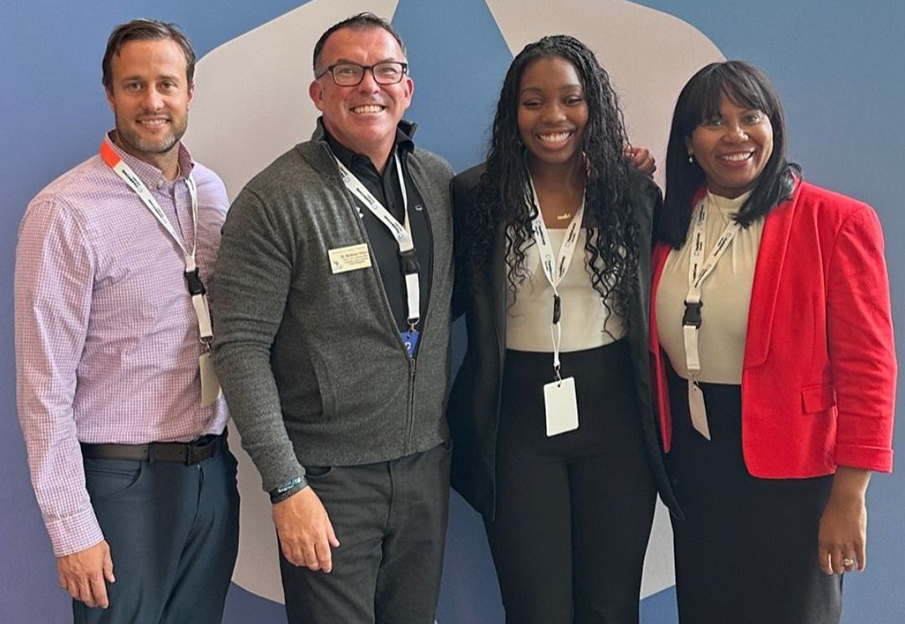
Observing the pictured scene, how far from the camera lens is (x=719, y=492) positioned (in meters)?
1.76

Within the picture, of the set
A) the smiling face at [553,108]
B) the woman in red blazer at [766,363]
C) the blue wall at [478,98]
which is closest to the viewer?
the woman in red blazer at [766,363]

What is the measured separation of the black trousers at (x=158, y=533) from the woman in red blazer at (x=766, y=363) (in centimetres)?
113

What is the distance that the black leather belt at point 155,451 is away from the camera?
5.29 ft

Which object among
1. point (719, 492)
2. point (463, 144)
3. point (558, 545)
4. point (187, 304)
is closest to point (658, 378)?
point (719, 492)

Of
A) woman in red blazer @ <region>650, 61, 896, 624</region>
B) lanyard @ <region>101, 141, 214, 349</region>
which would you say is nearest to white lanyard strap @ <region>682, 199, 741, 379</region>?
woman in red blazer @ <region>650, 61, 896, 624</region>

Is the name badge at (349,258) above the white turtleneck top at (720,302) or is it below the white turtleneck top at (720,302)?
above

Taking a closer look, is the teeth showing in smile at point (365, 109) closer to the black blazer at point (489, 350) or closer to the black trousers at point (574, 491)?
the black blazer at point (489, 350)

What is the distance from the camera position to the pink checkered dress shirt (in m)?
1.52

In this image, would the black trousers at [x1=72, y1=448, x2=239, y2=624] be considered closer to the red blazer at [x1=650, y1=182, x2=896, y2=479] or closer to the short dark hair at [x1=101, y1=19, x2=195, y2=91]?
the short dark hair at [x1=101, y1=19, x2=195, y2=91]

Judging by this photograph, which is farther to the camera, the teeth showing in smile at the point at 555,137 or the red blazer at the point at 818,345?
the teeth showing in smile at the point at 555,137

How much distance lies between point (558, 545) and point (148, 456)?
0.98m

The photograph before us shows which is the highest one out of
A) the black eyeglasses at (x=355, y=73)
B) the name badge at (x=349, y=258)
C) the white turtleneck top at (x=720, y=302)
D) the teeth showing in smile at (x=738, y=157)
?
the black eyeglasses at (x=355, y=73)

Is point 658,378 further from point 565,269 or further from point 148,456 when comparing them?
point 148,456

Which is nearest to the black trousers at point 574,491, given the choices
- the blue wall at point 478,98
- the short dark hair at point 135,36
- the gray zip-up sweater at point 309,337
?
the gray zip-up sweater at point 309,337
